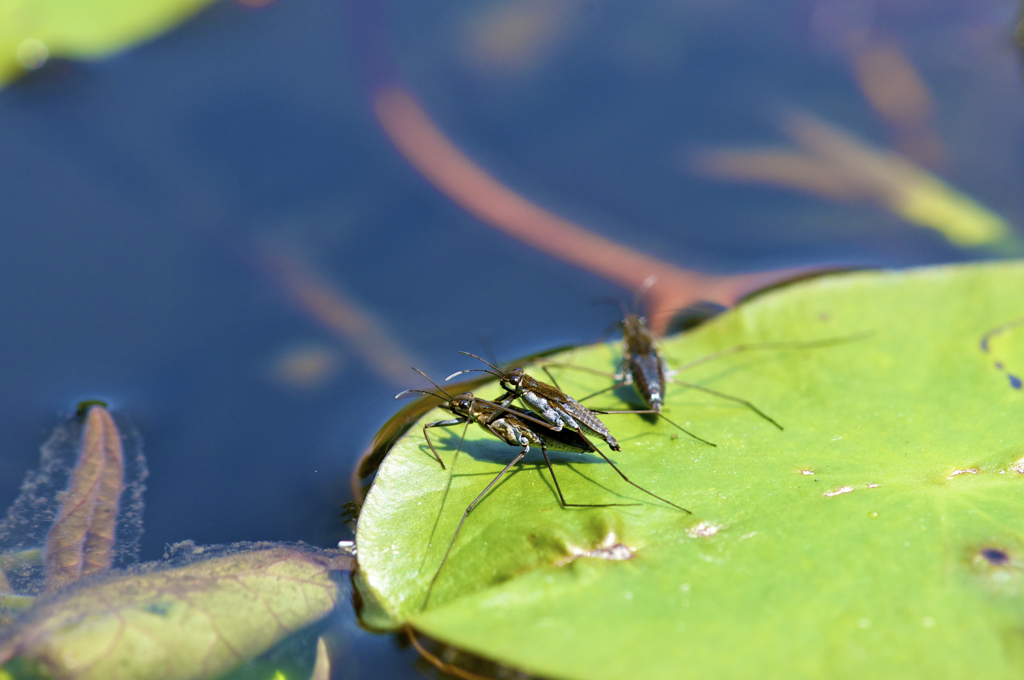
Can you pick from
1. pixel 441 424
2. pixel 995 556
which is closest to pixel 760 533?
pixel 995 556

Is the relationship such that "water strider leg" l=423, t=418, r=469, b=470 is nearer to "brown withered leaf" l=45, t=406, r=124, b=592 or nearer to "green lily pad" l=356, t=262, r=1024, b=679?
"green lily pad" l=356, t=262, r=1024, b=679

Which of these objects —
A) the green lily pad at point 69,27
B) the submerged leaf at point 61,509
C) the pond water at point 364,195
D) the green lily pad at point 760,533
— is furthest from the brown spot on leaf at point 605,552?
the green lily pad at point 69,27

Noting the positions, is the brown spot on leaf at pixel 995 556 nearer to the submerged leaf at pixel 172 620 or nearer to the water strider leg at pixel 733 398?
the water strider leg at pixel 733 398

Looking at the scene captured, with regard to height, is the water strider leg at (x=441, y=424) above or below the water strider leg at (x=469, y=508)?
above

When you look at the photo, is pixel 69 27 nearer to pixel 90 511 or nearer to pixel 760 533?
pixel 90 511

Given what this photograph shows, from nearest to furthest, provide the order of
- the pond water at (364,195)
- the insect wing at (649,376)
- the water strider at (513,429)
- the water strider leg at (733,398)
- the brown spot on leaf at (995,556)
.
Result: the brown spot on leaf at (995,556)
the water strider at (513,429)
the water strider leg at (733,398)
the insect wing at (649,376)
the pond water at (364,195)

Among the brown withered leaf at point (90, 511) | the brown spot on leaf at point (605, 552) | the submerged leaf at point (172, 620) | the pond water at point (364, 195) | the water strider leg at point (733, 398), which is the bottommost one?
the submerged leaf at point (172, 620)
